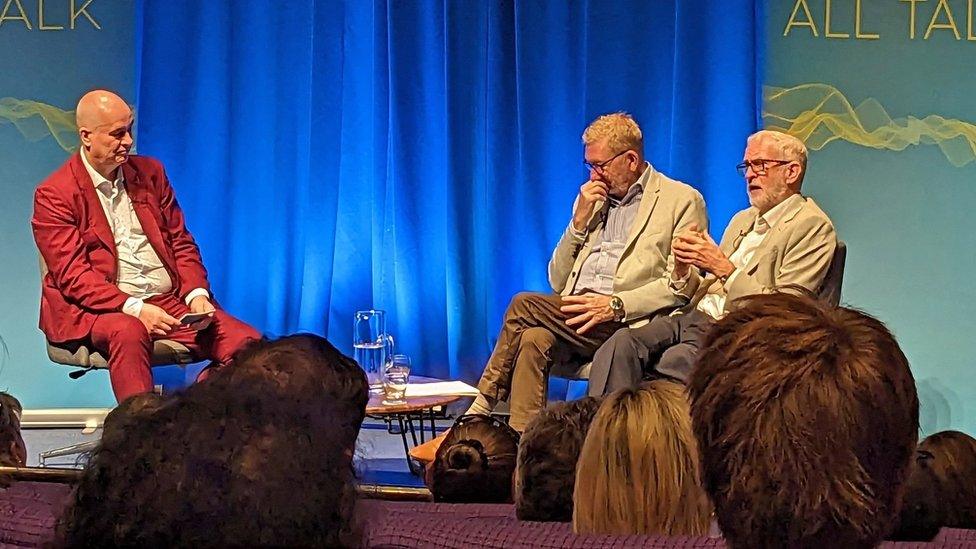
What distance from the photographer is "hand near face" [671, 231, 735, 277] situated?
3.60m

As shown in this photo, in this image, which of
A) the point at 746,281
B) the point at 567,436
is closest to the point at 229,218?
the point at 746,281

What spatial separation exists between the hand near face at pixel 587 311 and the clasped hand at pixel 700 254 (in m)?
0.26

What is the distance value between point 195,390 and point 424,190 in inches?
159

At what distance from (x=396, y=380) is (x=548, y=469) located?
6.99 feet

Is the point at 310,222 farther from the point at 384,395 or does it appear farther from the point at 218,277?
the point at 384,395

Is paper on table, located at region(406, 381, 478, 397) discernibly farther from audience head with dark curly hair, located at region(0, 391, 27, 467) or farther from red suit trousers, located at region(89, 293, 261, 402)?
audience head with dark curly hair, located at region(0, 391, 27, 467)

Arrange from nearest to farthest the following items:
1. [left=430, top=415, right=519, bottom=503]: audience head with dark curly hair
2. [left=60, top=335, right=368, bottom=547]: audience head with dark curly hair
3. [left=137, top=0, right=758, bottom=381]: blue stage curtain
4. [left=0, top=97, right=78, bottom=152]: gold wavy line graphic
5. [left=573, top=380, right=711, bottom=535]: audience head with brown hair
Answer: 1. [left=60, top=335, right=368, bottom=547]: audience head with dark curly hair
2. [left=573, top=380, right=711, bottom=535]: audience head with brown hair
3. [left=430, top=415, right=519, bottom=503]: audience head with dark curly hair
4. [left=137, top=0, right=758, bottom=381]: blue stage curtain
5. [left=0, top=97, right=78, bottom=152]: gold wavy line graphic

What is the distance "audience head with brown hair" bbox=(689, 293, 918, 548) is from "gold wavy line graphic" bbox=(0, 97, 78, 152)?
435 cm

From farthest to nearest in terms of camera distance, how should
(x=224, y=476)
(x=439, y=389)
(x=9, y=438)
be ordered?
(x=439, y=389), (x=9, y=438), (x=224, y=476)

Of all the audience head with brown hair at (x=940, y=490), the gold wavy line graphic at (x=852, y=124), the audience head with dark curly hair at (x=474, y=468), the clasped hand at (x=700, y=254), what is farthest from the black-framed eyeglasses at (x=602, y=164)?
the audience head with brown hair at (x=940, y=490)

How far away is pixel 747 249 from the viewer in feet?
12.2

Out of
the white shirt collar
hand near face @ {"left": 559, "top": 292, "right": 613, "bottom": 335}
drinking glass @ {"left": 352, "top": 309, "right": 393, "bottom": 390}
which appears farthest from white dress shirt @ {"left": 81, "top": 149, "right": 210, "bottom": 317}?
hand near face @ {"left": 559, "top": 292, "right": 613, "bottom": 335}

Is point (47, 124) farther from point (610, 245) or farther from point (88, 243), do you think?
point (610, 245)

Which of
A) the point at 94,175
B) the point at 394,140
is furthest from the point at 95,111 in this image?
the point at 394,140
